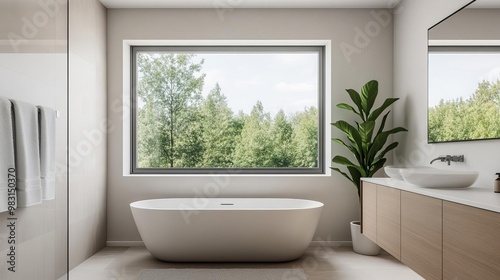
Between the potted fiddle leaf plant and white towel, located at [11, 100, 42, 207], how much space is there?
2674mm

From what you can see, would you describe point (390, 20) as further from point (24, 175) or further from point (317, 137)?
Answer: point (24, 175)

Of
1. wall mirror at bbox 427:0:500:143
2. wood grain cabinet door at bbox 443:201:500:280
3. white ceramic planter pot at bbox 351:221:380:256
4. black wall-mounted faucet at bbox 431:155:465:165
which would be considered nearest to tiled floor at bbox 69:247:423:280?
white ceramic planter pot at bbox 351:221:380:256

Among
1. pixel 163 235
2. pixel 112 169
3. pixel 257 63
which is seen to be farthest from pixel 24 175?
pixel 257 63

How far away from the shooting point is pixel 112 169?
13.8ft

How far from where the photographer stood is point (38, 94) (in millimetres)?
1953

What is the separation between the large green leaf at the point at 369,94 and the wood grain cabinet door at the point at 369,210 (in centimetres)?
89

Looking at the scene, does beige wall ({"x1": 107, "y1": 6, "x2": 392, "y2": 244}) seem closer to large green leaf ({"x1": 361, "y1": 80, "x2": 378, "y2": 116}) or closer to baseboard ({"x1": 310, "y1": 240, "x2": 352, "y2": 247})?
baseboard ({"x1": 310, "y1": 240, "x2": 352, "y2": 247})

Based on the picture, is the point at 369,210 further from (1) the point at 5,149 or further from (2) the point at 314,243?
(1) the point at 5,149

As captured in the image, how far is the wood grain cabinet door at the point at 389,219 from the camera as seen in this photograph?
254 centimetres

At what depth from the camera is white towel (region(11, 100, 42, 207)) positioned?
181 centimetres

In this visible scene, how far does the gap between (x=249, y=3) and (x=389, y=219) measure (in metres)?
2.57

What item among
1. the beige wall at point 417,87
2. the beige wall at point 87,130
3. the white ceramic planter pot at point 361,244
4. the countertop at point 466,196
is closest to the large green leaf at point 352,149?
the beige wall at point 417,87

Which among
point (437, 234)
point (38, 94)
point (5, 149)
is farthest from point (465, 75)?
point (5, 149)

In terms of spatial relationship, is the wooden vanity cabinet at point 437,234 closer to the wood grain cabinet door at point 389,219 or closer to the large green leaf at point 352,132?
the wood grain cabinet door at point 389,219
